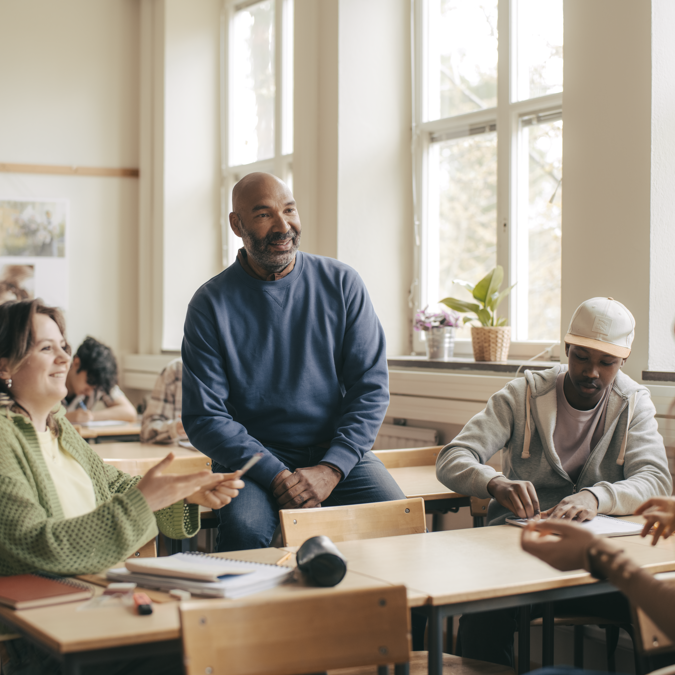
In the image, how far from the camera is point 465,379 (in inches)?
141

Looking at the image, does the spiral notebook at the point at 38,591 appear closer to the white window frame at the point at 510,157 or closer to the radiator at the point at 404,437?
the radiator at the point at 404,437

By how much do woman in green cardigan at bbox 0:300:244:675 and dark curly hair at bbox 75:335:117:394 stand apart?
2.77 metres

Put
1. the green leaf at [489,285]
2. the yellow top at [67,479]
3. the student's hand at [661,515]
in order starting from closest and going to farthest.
Answer: the student's hand at [661,515] < the yellow top at [67,479] < the green leaf at [489,285]

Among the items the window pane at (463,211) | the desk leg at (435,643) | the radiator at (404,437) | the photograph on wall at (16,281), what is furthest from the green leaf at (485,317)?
the photograph on wall at (16,281)

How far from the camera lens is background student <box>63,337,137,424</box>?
479 centimetres

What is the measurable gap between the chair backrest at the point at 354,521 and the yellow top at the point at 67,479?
18.6 inches

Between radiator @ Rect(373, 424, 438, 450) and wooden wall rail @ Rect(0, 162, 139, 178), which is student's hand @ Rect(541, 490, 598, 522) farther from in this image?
wooden wall rail @ Rect(0, 162, 139, 178)

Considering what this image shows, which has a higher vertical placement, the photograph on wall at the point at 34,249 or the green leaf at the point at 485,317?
the photograph on wall at the point at 34,249

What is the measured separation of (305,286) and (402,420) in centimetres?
148

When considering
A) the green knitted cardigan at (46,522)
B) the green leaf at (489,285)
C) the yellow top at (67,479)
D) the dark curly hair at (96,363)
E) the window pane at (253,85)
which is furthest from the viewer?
the window pane at (253,85)

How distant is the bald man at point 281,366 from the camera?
2658mm

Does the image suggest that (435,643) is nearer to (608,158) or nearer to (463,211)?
(608,158)

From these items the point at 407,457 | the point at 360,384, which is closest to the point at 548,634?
the point at 360,384

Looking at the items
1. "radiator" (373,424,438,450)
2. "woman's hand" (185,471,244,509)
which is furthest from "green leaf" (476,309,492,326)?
"woman's hand" (185,471,244,509)
